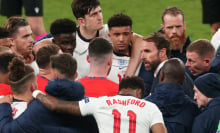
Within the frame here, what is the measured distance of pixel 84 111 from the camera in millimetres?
5465

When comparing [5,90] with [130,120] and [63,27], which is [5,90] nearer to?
[130,120]

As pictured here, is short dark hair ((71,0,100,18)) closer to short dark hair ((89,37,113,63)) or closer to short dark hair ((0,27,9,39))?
short dark hair ((0,27,9,39))

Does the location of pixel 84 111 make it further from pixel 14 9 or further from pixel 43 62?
pixel 14 9

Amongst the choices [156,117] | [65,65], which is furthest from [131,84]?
[65,65]

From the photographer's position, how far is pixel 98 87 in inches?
235

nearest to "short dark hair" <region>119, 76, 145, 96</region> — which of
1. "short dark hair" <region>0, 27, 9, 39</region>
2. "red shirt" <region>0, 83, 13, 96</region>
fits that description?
"red shirt" <region>0, 83, 13, 96</region>

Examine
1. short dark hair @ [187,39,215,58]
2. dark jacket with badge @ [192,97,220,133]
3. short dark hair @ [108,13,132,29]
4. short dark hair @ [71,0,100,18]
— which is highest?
short dark hair @ [71,0,100,18]

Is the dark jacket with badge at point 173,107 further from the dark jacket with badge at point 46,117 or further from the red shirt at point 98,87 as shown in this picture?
the dark jacket with badge at point 46,117

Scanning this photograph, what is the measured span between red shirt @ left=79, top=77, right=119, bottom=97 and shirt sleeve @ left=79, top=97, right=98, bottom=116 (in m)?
0.41

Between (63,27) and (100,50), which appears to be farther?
(63,27)

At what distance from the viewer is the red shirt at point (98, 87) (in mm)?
5953

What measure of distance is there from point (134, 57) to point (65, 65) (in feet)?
7.16

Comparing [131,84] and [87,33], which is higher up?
[87,33]

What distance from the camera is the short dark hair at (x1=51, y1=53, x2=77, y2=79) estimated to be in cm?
551
